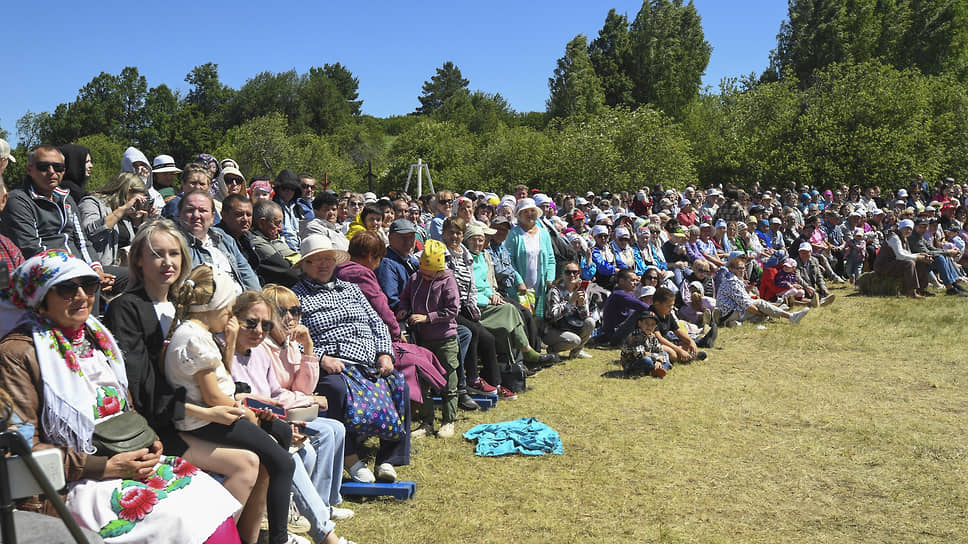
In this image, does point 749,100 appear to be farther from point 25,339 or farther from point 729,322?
point 25,339

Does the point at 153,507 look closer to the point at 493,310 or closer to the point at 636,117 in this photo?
the point at 493,310

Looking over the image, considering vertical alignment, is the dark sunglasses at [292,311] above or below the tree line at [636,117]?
below

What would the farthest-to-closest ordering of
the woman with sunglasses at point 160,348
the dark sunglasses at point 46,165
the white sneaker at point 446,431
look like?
the white sneaker at point 446,431 < the dark sunglasses at point 46,165 < the woman with sunglasses at point 160,348

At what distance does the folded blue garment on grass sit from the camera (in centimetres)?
538

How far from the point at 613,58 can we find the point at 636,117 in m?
34.9

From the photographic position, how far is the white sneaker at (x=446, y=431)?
5.73 m

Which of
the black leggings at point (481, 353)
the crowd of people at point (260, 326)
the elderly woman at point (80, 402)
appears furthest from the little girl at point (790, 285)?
the elderly woman at point (80, 402)

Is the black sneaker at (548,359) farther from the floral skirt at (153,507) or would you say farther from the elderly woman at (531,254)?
the floral skirt at (153,507)

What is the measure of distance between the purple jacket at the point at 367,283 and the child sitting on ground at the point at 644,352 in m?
3.36

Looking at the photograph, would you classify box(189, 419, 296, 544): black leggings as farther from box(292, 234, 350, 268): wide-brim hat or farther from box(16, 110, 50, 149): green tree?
box(16, 110, 50, 149): green tree

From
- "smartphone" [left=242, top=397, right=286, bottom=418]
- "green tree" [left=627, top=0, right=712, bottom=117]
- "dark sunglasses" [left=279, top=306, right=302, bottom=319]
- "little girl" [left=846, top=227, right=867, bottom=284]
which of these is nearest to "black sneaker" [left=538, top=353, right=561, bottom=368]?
"dark sunglasses" [left=279, top=306, right=302, bottom=319]

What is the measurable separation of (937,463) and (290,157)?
47.5 meters

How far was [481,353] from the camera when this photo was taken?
6.77 m

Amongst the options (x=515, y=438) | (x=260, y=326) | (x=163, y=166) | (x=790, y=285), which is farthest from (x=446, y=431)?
(x=790, y=285)
